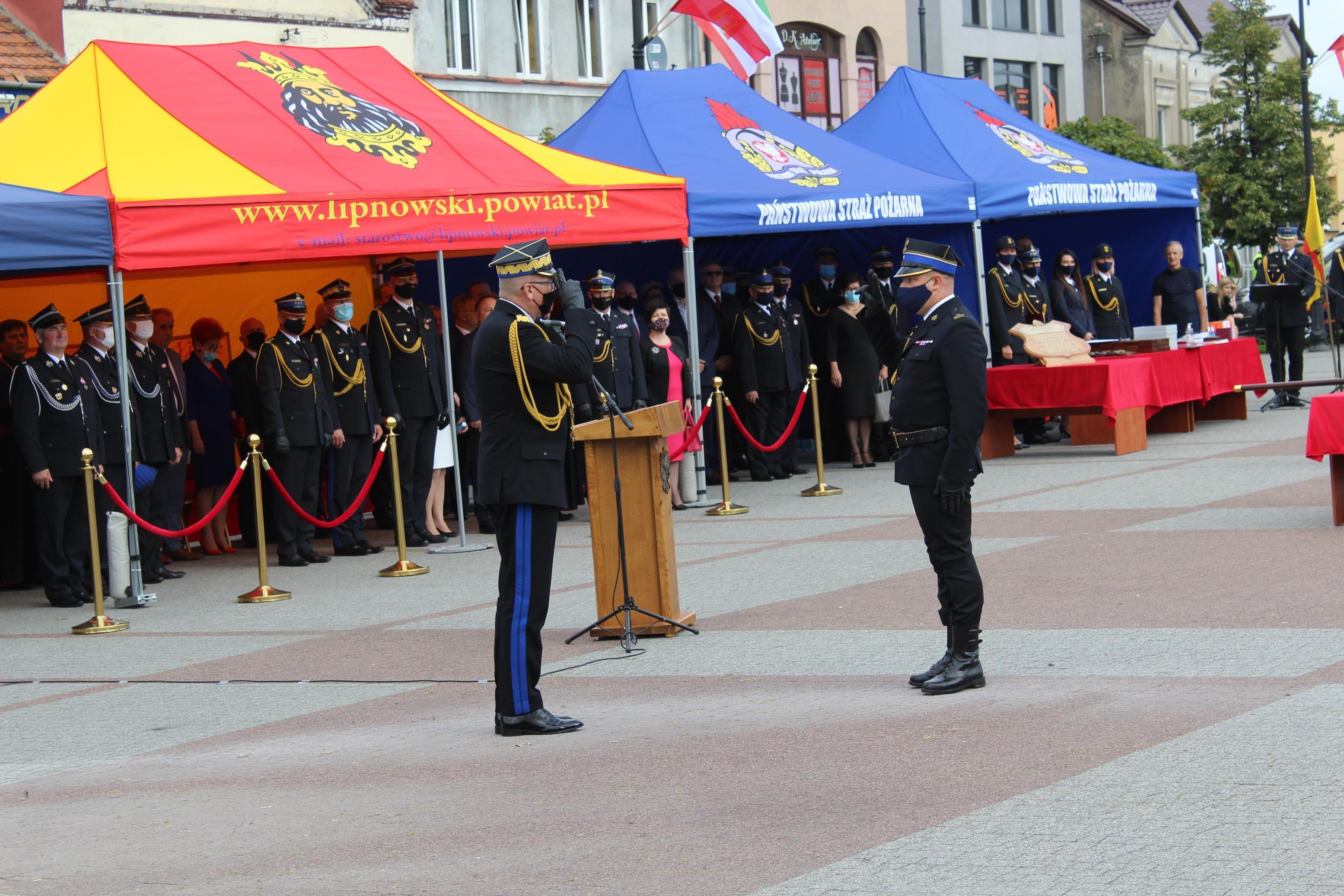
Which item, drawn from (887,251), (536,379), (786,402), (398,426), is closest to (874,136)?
(887,251)

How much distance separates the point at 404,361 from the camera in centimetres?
1446

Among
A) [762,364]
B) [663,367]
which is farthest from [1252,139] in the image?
[663,367]

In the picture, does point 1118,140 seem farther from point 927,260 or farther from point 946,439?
point 946,439

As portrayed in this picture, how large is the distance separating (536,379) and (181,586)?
6487mm

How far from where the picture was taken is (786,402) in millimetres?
18234

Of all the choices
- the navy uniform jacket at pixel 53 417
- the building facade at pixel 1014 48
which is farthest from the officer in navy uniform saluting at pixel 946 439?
the building facade at pixel 1014 48

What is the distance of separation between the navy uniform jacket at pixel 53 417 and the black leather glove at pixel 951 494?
22.3 feet

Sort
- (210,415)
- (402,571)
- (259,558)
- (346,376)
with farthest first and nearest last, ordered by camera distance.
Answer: (210,415)
(346,376)
(402,571)
(259,558)

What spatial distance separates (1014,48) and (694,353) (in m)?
39.3

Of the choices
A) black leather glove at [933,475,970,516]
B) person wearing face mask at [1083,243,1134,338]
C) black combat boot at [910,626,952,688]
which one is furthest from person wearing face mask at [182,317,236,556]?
person wearing face mask at [1083,243,1134,338]

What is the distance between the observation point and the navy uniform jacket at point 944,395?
7.57 meters

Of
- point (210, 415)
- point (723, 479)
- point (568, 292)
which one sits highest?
A: point (568, 292)

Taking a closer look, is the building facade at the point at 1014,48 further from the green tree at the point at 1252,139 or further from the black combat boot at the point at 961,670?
the black combat boot at the point at 961,670

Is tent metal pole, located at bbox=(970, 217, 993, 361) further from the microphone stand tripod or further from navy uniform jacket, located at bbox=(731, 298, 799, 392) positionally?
the microphone stand tripod
